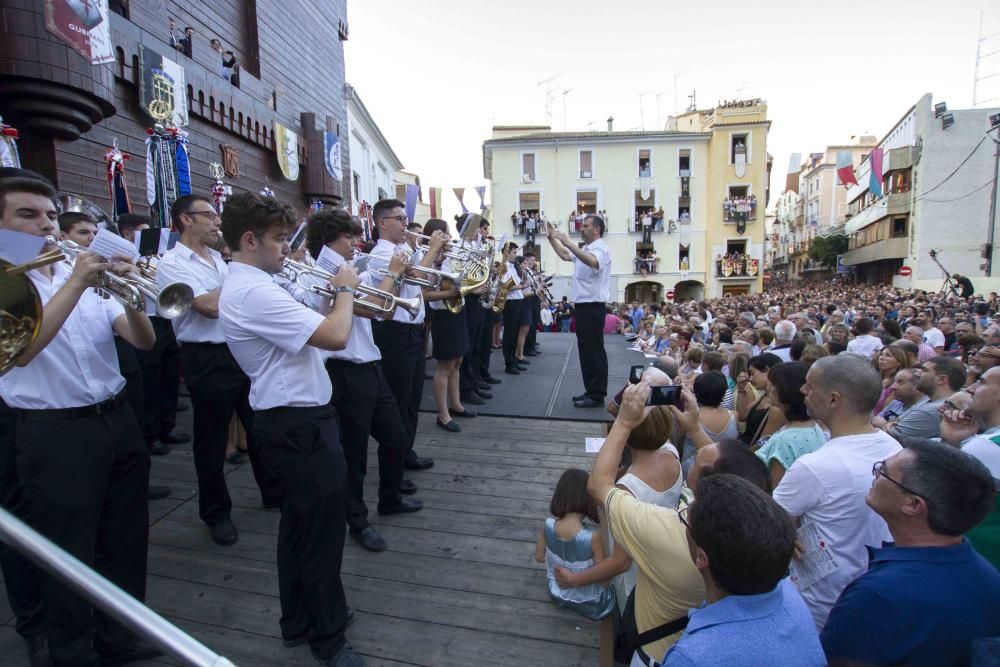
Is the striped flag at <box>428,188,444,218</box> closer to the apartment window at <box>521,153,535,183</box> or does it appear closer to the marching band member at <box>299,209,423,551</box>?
the marching band member at <box>299,209,423,551</box>

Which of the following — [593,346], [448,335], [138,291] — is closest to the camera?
[138,291]

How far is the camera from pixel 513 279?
7.50m

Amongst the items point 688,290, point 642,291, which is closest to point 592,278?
point 642,291

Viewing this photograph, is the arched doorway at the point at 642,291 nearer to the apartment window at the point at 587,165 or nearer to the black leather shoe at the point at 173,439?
the apartment window at the point at 587,165

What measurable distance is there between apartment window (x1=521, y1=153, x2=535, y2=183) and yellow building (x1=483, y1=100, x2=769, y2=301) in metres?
0.05

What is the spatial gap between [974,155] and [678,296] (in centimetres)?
1709

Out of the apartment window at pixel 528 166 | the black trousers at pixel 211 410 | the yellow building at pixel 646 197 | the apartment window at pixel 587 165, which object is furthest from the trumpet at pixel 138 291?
the apartment window at pixel 587 165

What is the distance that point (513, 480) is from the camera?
13.9 ft

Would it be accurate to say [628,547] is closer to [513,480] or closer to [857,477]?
[857,477]

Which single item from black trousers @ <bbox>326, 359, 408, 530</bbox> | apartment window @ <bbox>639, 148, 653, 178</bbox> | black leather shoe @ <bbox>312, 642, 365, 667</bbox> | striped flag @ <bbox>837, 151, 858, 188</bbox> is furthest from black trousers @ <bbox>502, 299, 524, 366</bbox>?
striped flag @ <bbox>837, 151, 858, 188</bbox>

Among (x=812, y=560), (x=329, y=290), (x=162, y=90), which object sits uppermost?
(x=162, y=90)

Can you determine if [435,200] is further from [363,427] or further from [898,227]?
[898,227]

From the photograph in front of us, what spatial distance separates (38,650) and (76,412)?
45.7 inches

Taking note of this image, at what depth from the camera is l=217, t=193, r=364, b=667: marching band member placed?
7.56 ft
